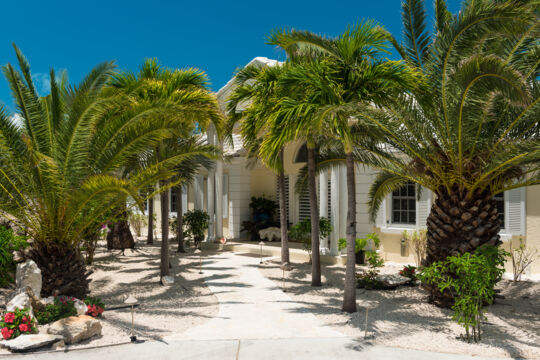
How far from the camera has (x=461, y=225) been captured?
25.7ft

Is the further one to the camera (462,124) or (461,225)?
(461,225)

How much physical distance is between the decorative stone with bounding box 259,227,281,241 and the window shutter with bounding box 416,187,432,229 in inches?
250

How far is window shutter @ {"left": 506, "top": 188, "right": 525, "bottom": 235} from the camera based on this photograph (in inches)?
416

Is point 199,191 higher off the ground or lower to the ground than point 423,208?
higher

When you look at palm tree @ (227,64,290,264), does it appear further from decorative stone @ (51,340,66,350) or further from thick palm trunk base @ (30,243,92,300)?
decorative stone @ (51,340,66,350)

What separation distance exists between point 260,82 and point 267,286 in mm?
4862

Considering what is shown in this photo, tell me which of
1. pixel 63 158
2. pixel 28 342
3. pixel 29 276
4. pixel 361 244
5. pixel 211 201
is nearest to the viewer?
pixel 28 342

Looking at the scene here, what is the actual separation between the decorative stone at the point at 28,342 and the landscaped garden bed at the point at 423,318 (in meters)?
4.35

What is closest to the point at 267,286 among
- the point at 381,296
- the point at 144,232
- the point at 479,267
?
the point at 381,296

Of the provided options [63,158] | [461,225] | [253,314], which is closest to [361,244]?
[461,225]

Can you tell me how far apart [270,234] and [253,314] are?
9.44m

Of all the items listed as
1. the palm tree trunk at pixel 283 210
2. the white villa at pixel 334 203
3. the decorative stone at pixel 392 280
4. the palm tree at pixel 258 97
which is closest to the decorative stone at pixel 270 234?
the white villa at pixel 334 203

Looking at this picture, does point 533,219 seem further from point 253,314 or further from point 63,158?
point 63,158

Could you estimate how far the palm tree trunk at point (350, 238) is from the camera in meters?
7.52
